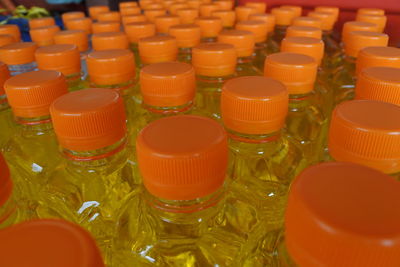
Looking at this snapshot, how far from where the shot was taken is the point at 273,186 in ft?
1.97

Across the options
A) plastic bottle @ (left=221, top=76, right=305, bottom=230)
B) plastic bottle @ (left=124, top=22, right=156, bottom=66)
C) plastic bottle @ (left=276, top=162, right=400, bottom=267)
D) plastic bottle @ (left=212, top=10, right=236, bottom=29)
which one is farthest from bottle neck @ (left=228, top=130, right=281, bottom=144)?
plastic bottle @ (left=212, top=10, right=236, bottom=29)

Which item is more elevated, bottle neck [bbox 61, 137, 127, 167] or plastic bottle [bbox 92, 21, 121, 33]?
plastic bottle [bbox 92, 21, 121, 33]

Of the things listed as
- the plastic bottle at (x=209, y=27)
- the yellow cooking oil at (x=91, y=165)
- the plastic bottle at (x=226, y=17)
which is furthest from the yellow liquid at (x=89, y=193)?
the plastic bottle at (x=226, y=17)

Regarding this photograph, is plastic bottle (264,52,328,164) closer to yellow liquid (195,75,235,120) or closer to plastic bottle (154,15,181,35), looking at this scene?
yellow liquid (195,75,235,120)

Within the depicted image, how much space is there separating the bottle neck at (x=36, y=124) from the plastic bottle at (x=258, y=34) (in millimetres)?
674

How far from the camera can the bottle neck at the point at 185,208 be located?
426 millimetres

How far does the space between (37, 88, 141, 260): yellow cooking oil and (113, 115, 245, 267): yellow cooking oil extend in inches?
3.0

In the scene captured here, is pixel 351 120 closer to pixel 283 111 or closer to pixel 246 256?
pixel 283 111

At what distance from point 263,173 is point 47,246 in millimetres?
413

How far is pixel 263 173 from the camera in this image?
597mm

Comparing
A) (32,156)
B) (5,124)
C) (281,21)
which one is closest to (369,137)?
(32,156)

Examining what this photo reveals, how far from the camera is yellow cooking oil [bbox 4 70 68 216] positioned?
58 centimetres

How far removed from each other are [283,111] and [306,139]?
0.24 m

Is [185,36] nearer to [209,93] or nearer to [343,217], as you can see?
[209,93]
